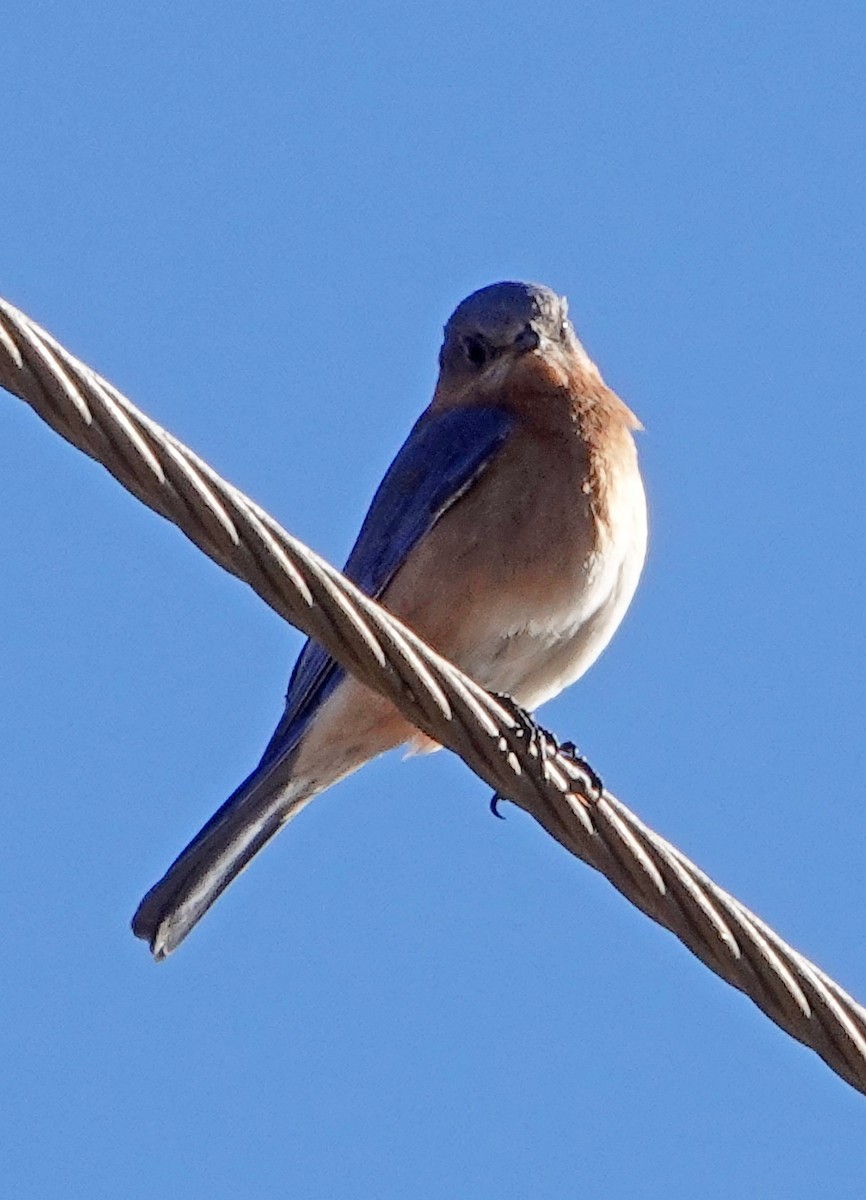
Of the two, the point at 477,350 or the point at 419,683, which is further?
the point at 477,350

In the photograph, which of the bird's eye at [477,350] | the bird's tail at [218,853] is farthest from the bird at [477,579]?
the bird's eye at [477,350]

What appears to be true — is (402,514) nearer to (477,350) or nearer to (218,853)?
(477,350)

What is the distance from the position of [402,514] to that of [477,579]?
0.60 meters

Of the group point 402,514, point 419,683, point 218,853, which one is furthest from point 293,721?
point 419,683

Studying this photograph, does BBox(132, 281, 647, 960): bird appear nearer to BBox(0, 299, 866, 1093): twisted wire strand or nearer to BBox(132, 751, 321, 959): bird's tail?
BBox(132, 751, 321, 959): bird's tail

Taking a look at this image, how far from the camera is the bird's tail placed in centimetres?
699

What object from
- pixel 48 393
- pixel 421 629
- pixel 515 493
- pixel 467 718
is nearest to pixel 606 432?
pixel 515 493

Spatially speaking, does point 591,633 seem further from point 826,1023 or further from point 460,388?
point 826,1023

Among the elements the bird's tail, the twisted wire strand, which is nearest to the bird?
the bird's tail

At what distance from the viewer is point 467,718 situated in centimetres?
476

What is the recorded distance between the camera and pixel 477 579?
6.80 metres

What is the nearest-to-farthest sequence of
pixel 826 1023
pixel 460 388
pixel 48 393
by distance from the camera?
pixel 48 393 → pixel 826 1023 → pixel 460 388

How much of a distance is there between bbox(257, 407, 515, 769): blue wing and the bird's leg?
106cm

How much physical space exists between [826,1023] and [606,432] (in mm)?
3139
